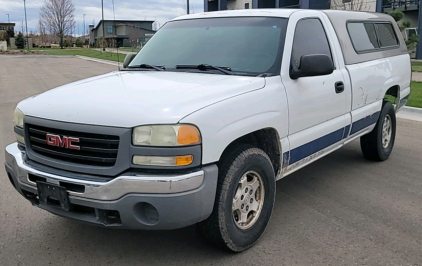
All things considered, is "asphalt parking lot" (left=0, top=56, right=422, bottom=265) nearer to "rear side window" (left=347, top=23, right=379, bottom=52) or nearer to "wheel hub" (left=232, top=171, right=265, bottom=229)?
"wheel hub" (left=232, top=171, right=265, bottom=229)

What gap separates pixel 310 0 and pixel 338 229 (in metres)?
30.7

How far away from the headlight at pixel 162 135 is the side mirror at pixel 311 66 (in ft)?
4.73

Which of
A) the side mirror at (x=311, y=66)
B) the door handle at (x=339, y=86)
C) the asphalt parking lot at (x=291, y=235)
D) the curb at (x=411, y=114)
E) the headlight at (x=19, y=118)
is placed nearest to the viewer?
the asphalt parking lot at (x=291, y=235)

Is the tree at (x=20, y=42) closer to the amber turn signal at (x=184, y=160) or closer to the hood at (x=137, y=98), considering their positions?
the hood at (x=137, y=98)

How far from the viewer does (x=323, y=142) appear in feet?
15.4

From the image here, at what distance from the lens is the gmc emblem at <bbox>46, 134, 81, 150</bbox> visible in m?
3.25

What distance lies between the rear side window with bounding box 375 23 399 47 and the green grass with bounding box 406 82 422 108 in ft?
13.1

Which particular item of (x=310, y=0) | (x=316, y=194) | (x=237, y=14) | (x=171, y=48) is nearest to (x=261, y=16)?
(x=237, y=14)

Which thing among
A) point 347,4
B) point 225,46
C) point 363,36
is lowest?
point 225,46

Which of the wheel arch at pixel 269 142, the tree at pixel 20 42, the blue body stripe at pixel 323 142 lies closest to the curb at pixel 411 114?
the blue body stripe at pixel 323 142

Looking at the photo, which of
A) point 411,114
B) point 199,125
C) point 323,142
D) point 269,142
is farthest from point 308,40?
point 411,114

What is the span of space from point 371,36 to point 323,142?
2.07 m

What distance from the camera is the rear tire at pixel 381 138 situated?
6047 mm

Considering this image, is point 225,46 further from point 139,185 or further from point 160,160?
point 139,185
